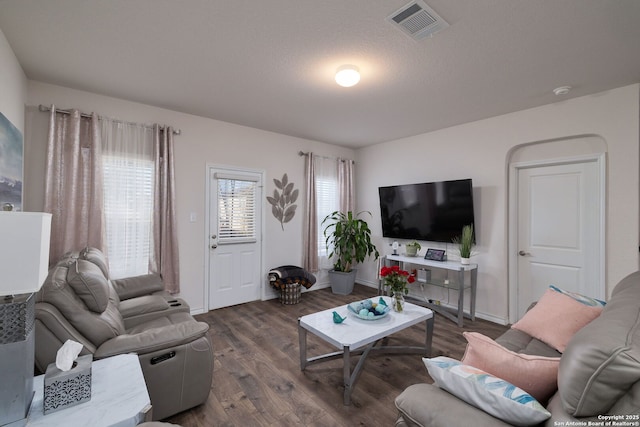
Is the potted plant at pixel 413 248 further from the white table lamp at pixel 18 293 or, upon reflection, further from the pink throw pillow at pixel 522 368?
the white table lamp at pixel 18 293

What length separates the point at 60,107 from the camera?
112 inches

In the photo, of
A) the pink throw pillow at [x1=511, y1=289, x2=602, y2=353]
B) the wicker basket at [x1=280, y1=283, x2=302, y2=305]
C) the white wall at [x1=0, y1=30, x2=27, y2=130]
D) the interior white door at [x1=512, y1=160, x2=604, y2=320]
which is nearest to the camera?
the pink throw pillow at [x1=511, y1=289, x2=602, y2=353]

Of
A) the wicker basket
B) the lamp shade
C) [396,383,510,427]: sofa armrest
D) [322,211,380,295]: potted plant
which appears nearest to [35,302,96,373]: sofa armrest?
the lamp shade

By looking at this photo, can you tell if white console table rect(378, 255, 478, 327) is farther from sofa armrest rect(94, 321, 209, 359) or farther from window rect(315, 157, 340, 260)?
sofa armrest rect(94, 321, 209, 359)

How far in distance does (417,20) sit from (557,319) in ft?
7.31

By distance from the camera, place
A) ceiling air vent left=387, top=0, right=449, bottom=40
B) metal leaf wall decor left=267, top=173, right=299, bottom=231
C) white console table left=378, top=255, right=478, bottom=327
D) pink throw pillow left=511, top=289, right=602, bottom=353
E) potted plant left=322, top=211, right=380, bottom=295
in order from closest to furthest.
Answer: ceiling air vent left=387, top=0, right=449, bottom=40
pink throw pillow left=511, top=289, right=602, bottom=353
white console table left=378, top=255, right=478, bottom=327
metal leaf wall decor left=267, top=173, right=299, bottom=231
potted plant left=322, top=211, right=380, bottom=295

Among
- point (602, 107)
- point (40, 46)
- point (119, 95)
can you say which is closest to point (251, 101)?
point (119, 95)

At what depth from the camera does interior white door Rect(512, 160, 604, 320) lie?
120 inches

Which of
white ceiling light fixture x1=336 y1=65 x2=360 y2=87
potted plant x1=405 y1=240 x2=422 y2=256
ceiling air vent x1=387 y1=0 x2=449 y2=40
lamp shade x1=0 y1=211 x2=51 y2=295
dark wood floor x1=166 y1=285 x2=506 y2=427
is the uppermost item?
ceiling air vent x1=387 y1=0 x2=449 y2=40

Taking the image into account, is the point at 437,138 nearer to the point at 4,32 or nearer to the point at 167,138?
the point at 167,138

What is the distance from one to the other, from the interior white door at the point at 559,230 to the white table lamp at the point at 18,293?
4417 millimetres

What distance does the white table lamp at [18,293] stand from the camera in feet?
3.45

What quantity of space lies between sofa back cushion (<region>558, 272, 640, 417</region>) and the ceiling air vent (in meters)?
1.85

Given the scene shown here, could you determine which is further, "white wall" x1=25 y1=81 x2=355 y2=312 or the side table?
"white wall" x1=25 y1=81 x2=355 y2=312
